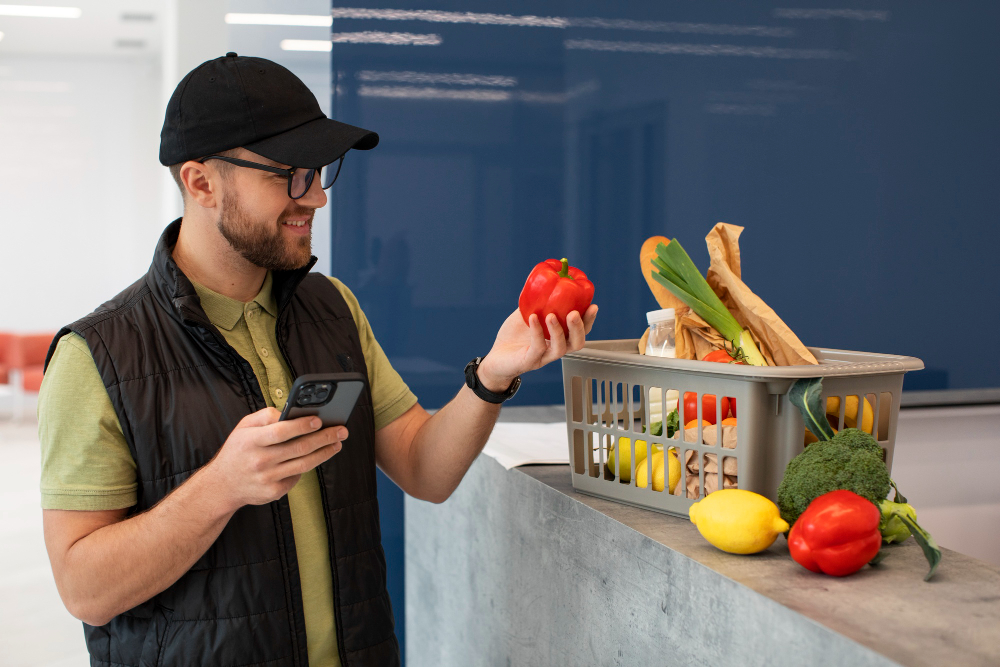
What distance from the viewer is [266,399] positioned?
120 cm

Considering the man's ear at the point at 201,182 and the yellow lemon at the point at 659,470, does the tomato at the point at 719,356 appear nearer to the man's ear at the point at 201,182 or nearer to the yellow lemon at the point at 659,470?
the yellow lemon at the point at 659,470

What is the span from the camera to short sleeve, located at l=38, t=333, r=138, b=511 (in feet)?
3.41

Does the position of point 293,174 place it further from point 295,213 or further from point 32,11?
point 32,11

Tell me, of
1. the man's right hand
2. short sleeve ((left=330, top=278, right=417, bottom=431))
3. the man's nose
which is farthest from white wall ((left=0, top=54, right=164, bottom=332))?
the man's right hand

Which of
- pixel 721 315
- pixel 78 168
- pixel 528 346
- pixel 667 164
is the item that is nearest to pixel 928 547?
pixel 721 315

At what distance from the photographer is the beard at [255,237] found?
1.20 metres

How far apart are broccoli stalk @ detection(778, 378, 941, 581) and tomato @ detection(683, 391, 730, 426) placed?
4.7 inches

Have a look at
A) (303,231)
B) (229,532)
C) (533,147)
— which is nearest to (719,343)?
(303,231)

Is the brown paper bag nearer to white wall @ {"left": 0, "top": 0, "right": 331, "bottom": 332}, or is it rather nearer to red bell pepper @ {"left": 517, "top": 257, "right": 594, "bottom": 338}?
red bell pepper @ {"left": 517, "top": 257, "right": 594, "bottom": 338}

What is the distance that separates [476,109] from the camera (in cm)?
215

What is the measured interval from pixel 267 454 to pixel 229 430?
0.18 meters

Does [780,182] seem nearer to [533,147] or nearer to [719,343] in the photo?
[533,147]

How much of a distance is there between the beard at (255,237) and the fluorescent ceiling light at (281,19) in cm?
103

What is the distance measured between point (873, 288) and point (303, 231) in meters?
1.92
